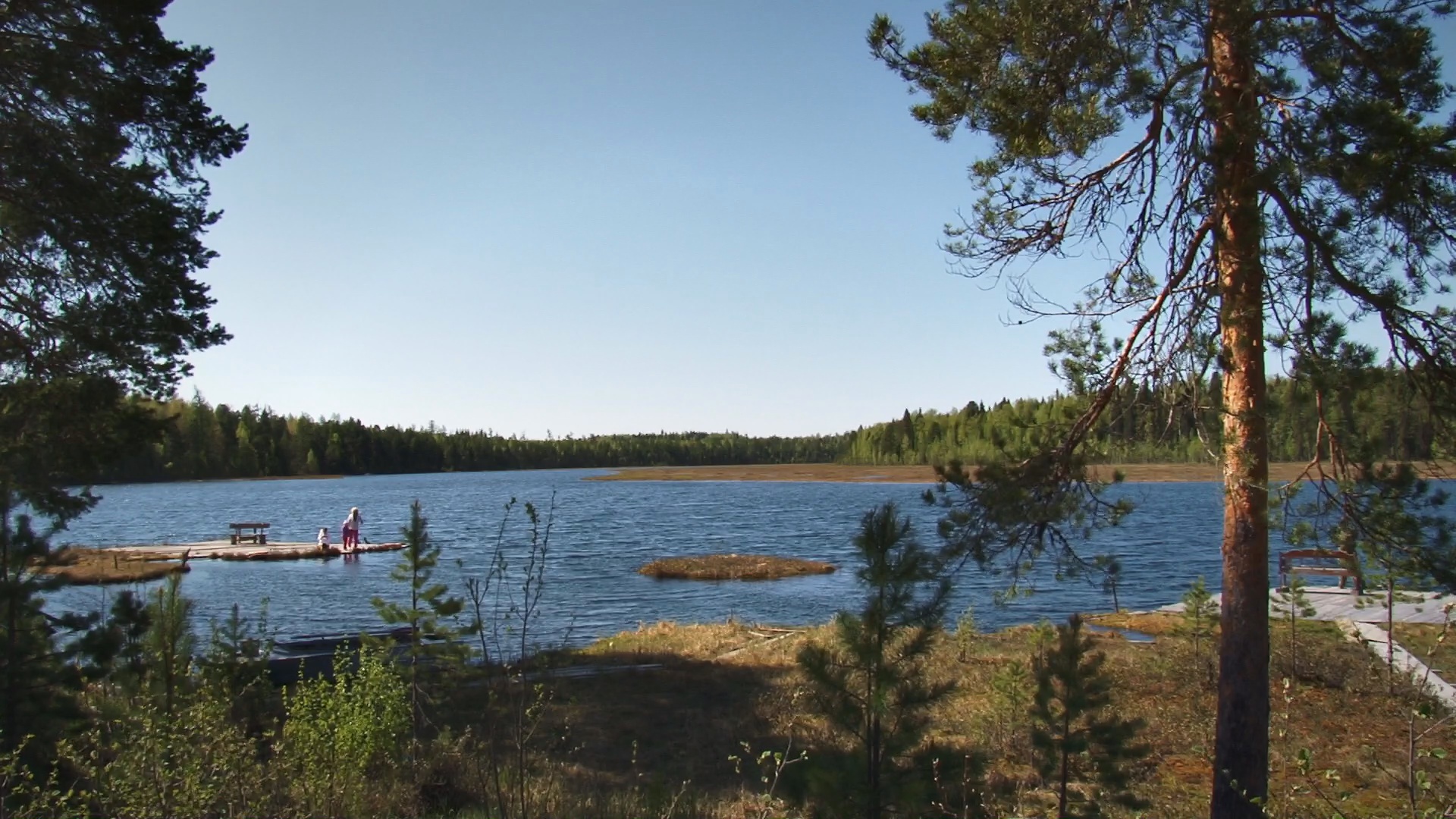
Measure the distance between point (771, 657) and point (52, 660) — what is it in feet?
33.6

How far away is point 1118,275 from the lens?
7.27m

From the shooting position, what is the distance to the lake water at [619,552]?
841 inches

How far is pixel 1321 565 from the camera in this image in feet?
71.7

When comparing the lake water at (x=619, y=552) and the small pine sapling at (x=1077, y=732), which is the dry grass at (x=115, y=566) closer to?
the lake water at (x=619, y=552)

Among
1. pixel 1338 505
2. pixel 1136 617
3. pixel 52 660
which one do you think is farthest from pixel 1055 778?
pixel 1136 617

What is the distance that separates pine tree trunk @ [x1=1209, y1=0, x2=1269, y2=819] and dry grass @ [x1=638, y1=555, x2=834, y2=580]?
912 inches

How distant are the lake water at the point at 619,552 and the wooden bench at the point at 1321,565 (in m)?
0.89

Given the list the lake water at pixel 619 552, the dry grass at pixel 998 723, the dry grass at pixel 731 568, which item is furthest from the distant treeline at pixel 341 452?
the dry grass at pixel 998 723

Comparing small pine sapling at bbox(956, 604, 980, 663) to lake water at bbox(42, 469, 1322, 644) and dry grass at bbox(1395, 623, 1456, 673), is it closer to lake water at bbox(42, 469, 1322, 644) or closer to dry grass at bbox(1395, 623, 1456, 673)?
lake water at bbox(42, 469, 1322, 644)

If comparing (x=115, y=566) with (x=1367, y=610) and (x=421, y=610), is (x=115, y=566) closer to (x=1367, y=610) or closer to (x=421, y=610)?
(x=421, y=610)

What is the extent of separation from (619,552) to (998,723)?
27503mm

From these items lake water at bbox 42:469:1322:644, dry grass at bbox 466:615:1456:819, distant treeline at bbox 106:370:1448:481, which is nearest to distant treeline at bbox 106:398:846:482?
distant treeline at bbox 106:370:1448:481

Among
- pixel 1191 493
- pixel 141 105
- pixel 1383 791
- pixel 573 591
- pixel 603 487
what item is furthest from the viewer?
pixel 603 487

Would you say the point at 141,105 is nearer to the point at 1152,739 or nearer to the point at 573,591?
the point at 1152,739
